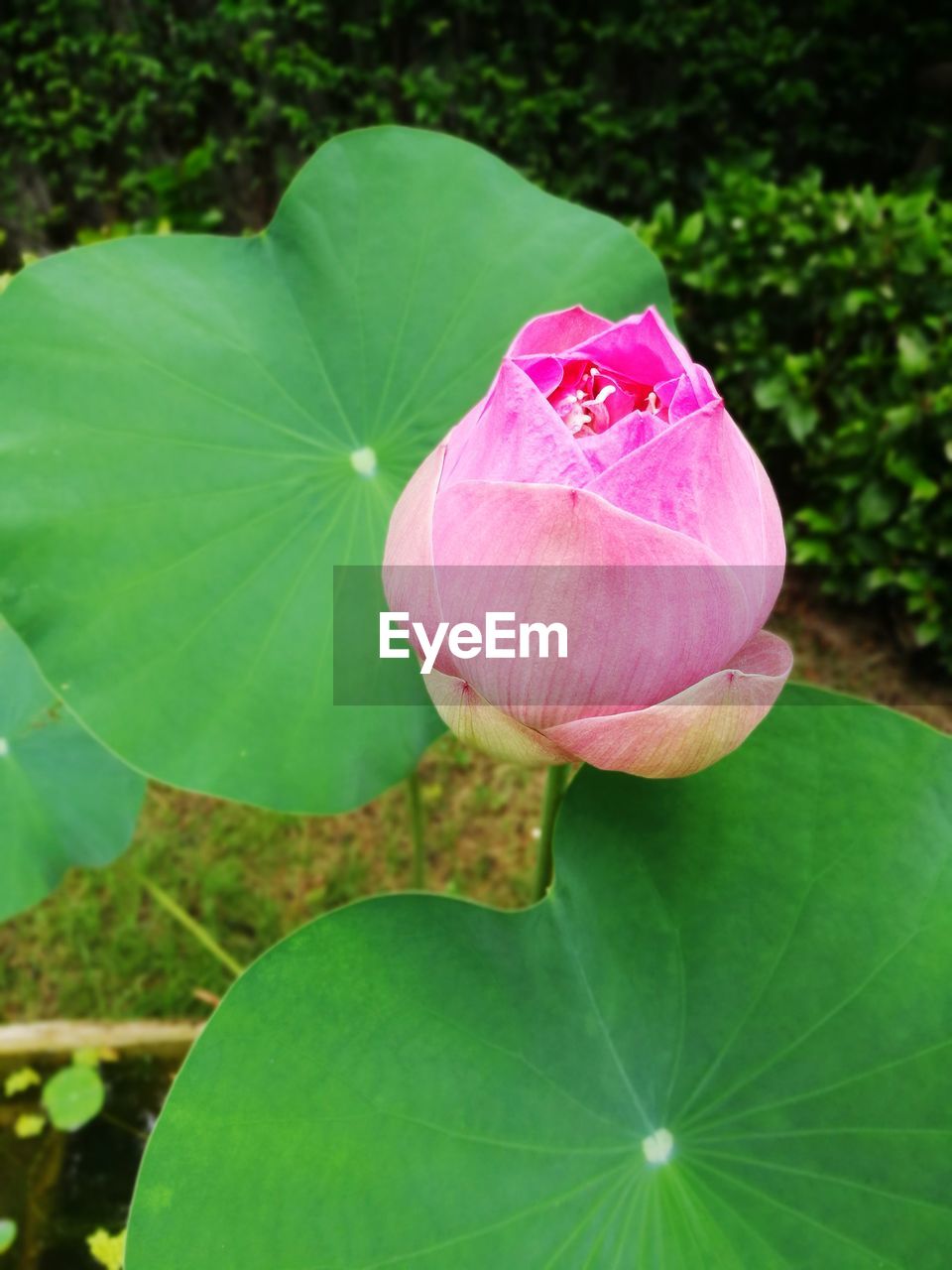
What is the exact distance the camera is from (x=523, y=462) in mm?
445

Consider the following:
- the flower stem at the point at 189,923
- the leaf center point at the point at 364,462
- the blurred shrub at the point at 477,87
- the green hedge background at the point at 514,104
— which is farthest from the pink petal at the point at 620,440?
the blurred shrub at the point at 477,87

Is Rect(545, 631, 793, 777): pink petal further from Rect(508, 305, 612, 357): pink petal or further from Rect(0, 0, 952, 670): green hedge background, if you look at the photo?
Rect(0, 0, 952, 670): green hedge background

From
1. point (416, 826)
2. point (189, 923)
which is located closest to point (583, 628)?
point (416, 826)

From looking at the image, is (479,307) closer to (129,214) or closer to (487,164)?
(487,164)

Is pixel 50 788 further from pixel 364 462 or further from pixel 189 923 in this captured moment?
pixel 364 462

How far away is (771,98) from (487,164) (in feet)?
6.83

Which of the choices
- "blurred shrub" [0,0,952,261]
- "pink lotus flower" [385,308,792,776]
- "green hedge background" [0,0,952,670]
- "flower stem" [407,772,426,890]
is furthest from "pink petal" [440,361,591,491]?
"blurred shrub" [0,0,952,261]

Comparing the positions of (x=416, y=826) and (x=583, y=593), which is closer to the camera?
(x=583, y=593)

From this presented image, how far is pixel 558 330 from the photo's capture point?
53 cm

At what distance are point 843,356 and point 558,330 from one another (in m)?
1.63

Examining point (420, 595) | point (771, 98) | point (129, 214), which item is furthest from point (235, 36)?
point (420, 595)

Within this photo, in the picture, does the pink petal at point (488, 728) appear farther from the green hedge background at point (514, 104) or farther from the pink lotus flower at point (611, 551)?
the green hedge background at point (514, 104)

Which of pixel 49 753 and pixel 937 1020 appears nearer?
pixel 937 1020

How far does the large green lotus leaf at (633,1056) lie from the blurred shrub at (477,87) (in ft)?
7.38
